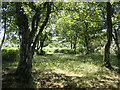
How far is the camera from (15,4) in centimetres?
683

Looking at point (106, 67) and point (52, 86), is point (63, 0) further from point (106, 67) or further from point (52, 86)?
point (106, 67)

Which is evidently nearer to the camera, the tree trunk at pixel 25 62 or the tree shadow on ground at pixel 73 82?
the tree shadow on ground at pixel 73 82

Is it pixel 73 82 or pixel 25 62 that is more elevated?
pixel 25 62

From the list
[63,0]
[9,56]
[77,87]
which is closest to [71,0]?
[63,0]

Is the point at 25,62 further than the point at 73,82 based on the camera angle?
Yes

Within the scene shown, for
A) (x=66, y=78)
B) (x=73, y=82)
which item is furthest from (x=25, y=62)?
(x=73, y=82)

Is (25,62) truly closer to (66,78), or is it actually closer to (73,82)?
(66,78)

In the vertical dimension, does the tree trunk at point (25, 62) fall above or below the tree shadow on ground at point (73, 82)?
above

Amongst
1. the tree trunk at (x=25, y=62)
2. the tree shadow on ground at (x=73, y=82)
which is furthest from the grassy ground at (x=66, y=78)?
the tree trunk at (x=25, y=62)

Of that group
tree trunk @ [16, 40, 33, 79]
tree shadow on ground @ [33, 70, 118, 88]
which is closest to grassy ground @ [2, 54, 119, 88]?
tree shadow on ground @ [33, 70, 118, 88]

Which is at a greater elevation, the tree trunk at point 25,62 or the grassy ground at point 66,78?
the tree trunk at point 25,62

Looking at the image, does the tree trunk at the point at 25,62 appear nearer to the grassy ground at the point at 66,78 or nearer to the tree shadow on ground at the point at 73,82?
the grassy ground at the point at 66,78

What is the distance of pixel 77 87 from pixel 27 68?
3292 millimetres

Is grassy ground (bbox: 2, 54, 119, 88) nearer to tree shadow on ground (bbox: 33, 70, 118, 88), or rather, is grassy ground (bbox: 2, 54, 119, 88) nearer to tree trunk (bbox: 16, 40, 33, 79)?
tree shadow on ground (bbox: 33, 70, 118, 88)
